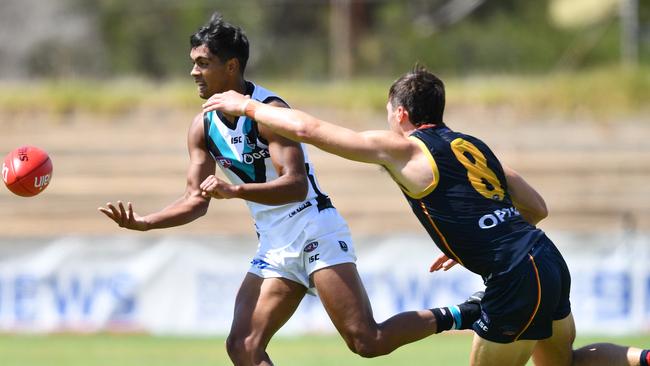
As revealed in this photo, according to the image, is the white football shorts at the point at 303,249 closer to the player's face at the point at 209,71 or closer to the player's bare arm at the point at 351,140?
the player's bare arm at the point at 351,140

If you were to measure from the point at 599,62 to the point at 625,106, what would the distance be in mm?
840

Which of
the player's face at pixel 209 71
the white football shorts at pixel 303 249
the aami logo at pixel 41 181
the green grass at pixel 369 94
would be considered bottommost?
the white football shorts at pixel 303 249

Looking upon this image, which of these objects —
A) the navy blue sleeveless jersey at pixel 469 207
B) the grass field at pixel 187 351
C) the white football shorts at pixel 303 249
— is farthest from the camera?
the grass field at pixel 187 351

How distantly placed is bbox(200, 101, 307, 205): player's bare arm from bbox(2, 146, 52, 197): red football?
1463 mm

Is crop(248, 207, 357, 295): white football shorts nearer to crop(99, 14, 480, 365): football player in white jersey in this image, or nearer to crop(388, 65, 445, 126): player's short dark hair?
crop(99, 14, 480, 365): football player in white jersey

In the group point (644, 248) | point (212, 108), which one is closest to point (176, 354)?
point (644, 248)

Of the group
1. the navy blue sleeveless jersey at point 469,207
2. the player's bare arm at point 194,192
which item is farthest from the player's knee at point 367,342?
the player's bare arm at point 194,192

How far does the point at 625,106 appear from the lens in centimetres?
1830

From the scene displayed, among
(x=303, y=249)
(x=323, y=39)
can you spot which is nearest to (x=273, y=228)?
(x=303, y=249)

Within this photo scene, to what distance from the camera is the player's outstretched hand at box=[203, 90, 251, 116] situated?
599 centimetres

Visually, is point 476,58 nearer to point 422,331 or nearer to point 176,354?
point 176,354

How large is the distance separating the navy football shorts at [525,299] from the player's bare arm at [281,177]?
3.98 feet

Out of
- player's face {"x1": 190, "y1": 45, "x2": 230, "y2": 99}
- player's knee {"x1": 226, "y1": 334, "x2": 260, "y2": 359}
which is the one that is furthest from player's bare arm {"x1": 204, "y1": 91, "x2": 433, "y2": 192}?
player's knee {"x1": 226, "y1": 334, "x2": 260, "y2": 359}

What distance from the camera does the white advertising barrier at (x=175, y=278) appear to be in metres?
14.4
